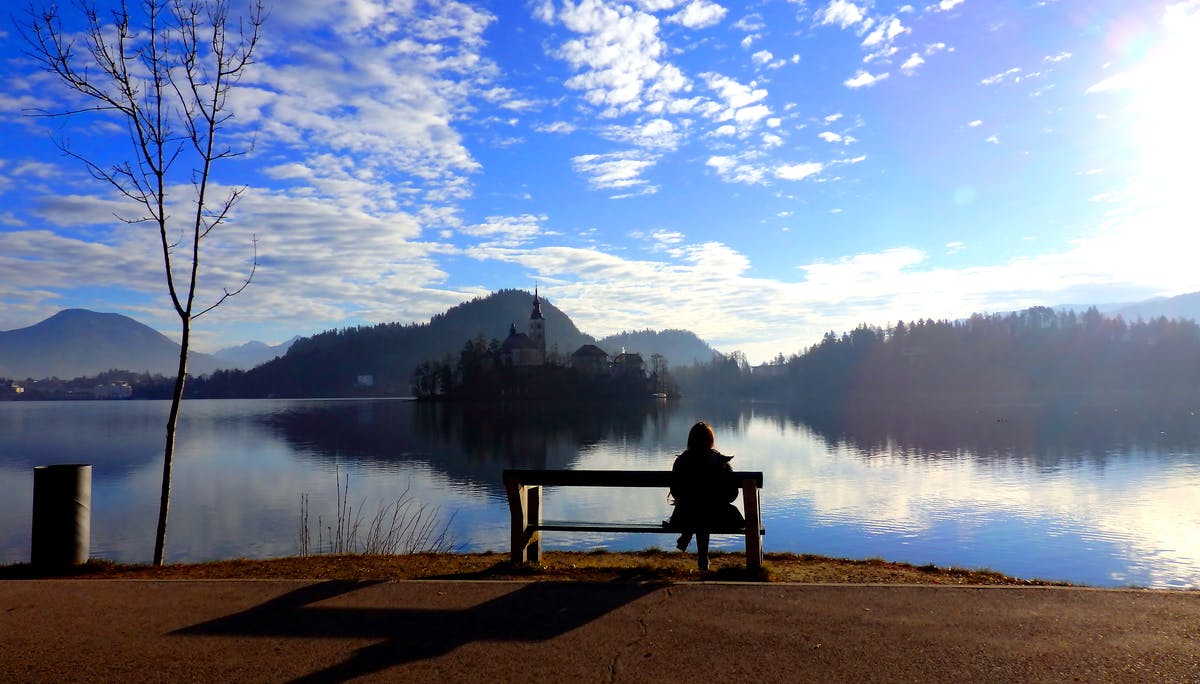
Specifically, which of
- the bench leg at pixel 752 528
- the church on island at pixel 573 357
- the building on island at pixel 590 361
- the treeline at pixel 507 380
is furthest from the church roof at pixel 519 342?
the bench leg at pixel 752 528

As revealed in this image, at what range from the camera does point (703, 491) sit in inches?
331

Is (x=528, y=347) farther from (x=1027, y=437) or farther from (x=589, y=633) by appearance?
(x=589, y=633)

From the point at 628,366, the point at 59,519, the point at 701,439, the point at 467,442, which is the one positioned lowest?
the point at 467,442

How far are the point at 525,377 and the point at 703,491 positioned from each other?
13710 cm

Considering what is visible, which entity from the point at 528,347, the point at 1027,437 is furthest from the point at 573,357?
the point at 1027,437

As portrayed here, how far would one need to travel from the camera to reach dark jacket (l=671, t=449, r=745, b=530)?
8.36 metres

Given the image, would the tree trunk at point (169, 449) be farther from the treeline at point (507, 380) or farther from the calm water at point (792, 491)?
the treeline at point (507, 380)

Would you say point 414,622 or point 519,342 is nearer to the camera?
point 414,622

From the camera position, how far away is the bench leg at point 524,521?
871 cm

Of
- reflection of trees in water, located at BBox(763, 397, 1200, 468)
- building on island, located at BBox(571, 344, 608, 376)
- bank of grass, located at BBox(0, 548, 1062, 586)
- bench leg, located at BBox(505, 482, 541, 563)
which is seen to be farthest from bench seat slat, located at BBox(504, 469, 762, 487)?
building on island, located at BBox(571, 344, 608, 376)

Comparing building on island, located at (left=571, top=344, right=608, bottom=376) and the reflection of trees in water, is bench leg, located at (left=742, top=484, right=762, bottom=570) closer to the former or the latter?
the reflection of trees in water

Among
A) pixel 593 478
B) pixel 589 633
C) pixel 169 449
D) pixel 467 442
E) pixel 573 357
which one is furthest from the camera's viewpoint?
pixel 573 357

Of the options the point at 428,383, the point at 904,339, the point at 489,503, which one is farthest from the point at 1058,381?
the point at 489,503

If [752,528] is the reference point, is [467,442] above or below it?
below
